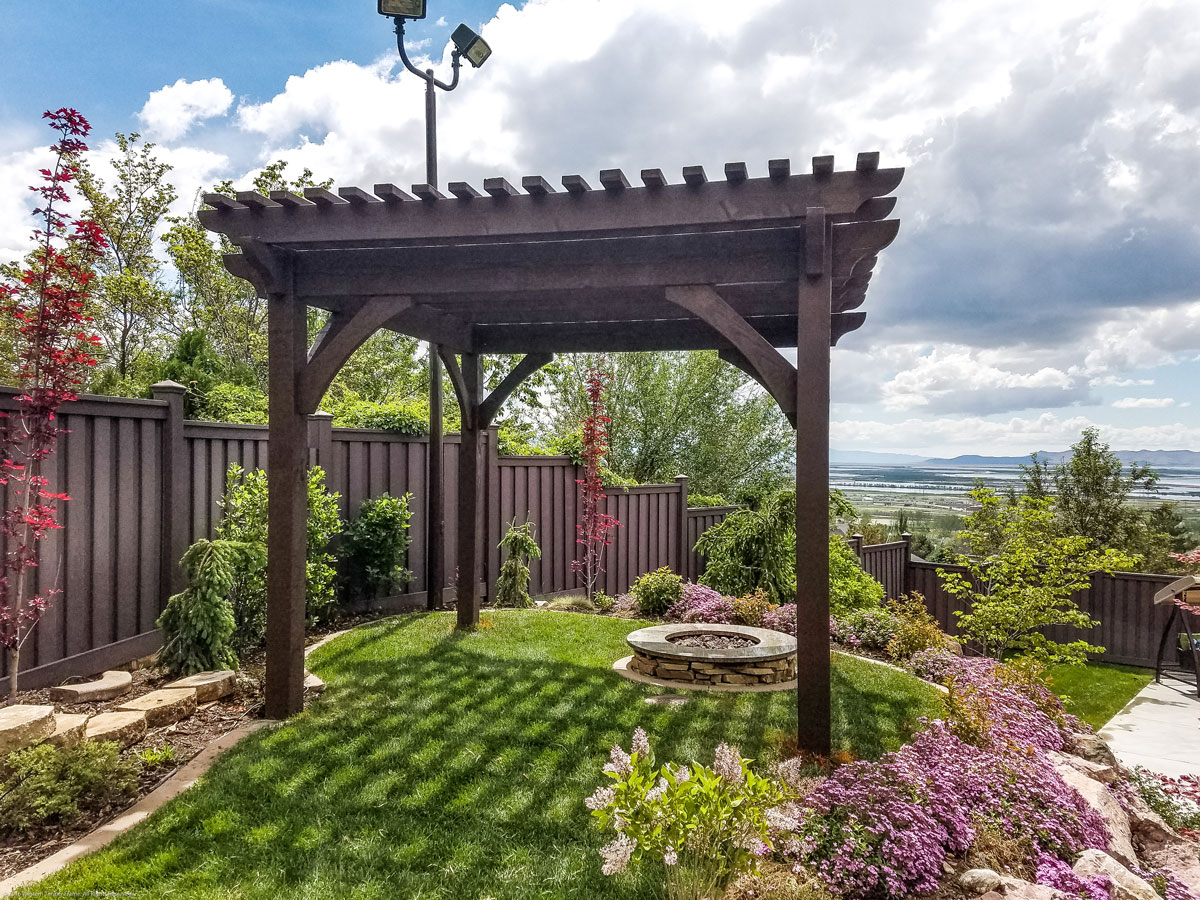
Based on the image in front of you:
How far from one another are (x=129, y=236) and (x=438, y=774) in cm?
1596

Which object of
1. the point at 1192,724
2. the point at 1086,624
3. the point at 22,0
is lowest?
the point at 1192,724

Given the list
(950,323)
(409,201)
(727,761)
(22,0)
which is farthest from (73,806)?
(950,323)

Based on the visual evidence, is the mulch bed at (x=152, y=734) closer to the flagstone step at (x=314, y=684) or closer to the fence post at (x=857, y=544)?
the flagstone step at (x=314, y=684)

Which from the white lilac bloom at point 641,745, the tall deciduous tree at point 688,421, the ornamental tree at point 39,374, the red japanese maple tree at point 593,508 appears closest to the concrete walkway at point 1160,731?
the white lilac bloom at point 641,745

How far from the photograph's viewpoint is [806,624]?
3.48 metres

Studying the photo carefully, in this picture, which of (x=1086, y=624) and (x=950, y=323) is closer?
(x=1086, y=624)

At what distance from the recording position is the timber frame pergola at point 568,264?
3.44 meters

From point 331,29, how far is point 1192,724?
9881mm

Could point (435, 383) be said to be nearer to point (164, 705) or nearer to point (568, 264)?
point (568, 264)

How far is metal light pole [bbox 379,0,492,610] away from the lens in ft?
22.1

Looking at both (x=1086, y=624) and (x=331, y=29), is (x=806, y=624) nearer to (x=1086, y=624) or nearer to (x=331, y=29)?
(x=1086, y=624)

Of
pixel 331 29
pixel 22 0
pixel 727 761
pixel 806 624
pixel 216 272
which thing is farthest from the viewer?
pixel 216 272

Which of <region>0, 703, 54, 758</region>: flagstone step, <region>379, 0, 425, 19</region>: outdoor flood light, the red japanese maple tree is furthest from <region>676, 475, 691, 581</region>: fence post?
<region>0, 703, 54, 758</region>: flagstone step

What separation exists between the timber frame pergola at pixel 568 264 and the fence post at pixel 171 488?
142 centimetres
